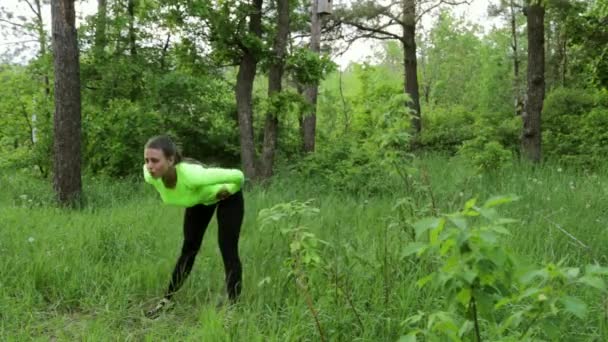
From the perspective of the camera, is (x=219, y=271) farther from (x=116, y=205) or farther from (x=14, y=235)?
(x=116, y=205)

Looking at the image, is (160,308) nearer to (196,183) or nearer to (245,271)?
(245,271)

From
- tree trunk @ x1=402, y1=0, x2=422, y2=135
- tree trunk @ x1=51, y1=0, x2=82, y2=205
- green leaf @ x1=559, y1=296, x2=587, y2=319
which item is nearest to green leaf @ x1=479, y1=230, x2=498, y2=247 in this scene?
green leaf @ x1=559, y1=296, x2=587, y2=319

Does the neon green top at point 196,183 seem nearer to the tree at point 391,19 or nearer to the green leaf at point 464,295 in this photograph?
the green leaf at point 464,295

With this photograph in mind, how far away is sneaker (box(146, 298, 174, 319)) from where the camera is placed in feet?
13.6

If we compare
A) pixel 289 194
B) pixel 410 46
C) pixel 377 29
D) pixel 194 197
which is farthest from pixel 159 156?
pixel 410 46

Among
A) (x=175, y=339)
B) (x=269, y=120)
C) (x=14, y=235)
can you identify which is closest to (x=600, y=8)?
(x=269, y=120)

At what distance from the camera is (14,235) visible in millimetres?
5660

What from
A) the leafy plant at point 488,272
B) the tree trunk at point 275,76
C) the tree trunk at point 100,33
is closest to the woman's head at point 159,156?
the leafy plant at point 488,272

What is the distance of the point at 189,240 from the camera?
14.7 feet

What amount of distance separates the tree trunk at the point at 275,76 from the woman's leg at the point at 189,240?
5032 millimetres

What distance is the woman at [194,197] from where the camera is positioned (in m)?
3.86

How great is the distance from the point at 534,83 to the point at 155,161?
9251mm

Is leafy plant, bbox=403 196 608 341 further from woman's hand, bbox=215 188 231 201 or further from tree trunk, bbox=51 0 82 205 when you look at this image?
tree trunk, bbox=51 0 82 205

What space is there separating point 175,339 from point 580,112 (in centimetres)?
1533
